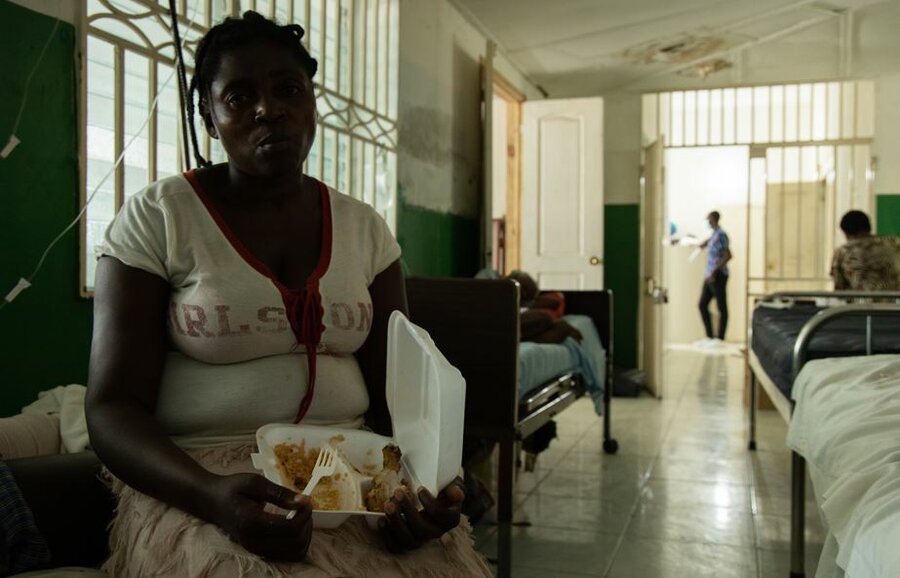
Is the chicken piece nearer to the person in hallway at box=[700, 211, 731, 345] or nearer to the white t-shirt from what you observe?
the white t-shirt

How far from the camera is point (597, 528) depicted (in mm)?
3158

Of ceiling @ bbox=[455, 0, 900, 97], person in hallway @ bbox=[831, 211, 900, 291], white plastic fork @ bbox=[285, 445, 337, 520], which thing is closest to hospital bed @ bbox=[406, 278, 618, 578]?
white plastic fork @ bbox=[285, 445, 337, 520]

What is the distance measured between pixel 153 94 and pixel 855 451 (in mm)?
2244

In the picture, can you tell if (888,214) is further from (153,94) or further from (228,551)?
(228,551)

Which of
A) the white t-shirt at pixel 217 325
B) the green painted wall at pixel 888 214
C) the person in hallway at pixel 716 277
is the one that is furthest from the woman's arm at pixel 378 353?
the person in hallway at pixel 716 277

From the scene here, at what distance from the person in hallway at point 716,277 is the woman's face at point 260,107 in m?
9.40

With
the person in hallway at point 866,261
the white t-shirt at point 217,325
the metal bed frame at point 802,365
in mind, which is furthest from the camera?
the person in hallway at point 866,261

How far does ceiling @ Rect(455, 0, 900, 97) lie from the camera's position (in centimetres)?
545

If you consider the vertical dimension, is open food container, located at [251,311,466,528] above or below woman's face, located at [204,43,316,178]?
below

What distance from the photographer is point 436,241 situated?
4945 millimetres

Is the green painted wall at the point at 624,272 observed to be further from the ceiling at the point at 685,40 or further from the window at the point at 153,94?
the window at the point at 153,94

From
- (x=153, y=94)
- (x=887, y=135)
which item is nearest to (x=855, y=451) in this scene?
(x=153, y=94)

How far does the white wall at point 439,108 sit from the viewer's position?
449 centimetres

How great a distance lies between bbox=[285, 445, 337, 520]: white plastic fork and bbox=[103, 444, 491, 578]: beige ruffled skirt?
7cm
